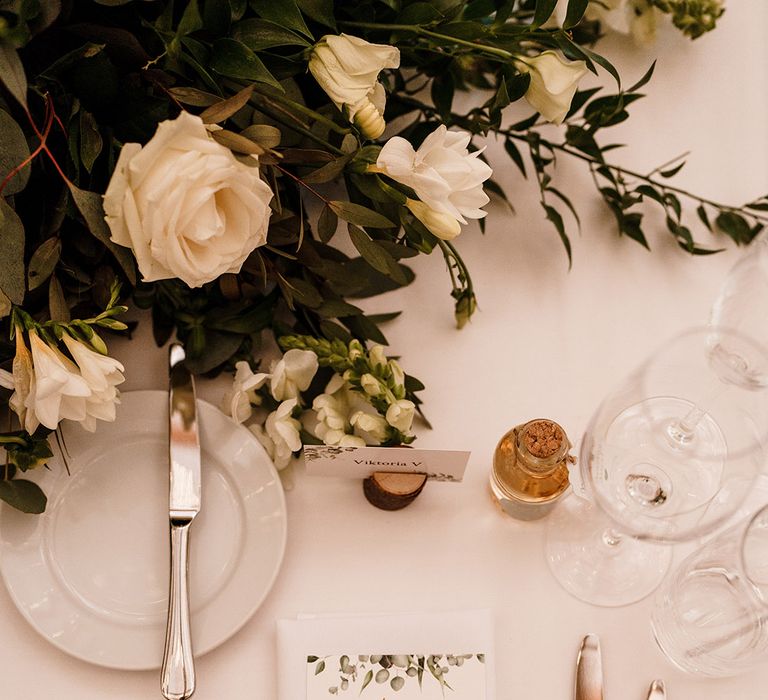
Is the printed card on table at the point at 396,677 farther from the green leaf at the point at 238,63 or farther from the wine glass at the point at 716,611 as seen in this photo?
the green leaf at the point at 238,63

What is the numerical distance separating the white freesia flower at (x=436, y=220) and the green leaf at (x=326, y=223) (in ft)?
0.25

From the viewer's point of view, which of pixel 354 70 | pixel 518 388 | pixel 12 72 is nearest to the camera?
pixel 12 72

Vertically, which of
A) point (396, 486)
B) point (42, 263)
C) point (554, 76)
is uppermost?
point (554, 76)

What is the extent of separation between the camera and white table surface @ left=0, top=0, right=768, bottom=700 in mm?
734

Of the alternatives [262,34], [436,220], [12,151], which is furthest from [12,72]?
[436,220]

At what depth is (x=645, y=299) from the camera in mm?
900

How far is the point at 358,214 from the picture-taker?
24.1 inches

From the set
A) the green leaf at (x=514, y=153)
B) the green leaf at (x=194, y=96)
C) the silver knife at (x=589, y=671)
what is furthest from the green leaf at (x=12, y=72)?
the silver knife at (x=589, y=671)

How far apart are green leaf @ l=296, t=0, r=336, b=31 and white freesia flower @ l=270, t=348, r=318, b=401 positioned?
10.8 inches

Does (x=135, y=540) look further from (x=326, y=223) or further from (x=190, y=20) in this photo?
(x=190, y=20)

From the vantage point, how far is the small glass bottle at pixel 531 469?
2.31ft

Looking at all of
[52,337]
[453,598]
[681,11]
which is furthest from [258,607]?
[681,11]

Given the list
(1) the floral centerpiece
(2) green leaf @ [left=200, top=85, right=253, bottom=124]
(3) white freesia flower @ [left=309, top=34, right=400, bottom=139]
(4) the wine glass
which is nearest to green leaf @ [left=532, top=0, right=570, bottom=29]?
(1) the floral centerpiece

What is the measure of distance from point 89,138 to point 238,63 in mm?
124
